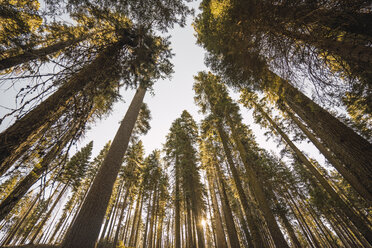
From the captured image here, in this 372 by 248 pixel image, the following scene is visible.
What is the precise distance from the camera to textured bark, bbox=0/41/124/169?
200cm

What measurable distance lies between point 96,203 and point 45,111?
91.6 inches

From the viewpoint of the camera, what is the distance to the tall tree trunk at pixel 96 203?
283 centimetres

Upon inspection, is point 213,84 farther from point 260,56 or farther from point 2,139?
point 2,139

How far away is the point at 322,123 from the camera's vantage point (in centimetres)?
392

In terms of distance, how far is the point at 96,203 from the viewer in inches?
129

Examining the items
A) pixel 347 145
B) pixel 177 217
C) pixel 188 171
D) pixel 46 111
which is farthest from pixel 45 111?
pixel 177 217

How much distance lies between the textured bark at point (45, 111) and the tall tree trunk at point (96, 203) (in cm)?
194

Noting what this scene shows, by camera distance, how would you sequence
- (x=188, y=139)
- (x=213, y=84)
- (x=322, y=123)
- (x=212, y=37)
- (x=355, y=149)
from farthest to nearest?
(x=188, y=139) < (x=213, y=84) < (x=212, y=37) < (x=322, y=123) < (x=355, y=149)

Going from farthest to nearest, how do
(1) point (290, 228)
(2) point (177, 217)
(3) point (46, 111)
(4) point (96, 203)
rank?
(1) point (290, 228)
(2) point (177, 217)
(4) point (96, 203)
(3) point (46, 111)

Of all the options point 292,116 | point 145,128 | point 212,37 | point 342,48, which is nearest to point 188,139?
point 145,128

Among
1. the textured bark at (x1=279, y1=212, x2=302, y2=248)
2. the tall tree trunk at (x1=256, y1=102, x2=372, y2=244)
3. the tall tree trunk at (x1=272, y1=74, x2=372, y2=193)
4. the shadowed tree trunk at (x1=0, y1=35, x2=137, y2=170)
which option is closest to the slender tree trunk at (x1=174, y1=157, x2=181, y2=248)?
the textured bark at (x1=279, y1=212, x2=302, y2=248)

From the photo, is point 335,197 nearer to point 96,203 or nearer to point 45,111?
point 96,203

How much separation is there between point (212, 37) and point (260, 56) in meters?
2.62

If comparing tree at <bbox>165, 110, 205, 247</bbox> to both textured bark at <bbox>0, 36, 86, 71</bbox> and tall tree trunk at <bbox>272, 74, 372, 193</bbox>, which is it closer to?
tall tree trunk at <bbox>272, 74, 372, 193</bbox>
